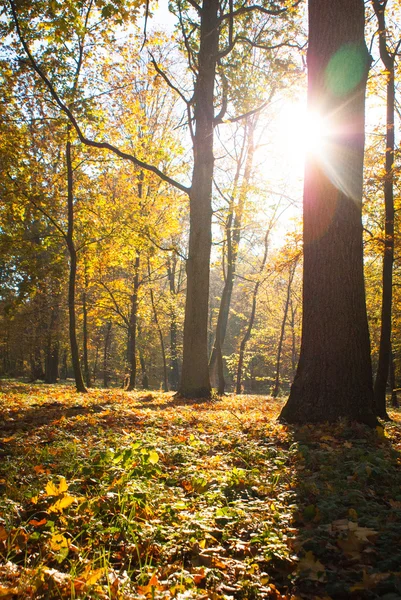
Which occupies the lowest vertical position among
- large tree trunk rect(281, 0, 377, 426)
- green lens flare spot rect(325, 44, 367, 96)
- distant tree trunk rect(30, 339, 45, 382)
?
distant tree trunk rect(30, 339, 45, 382)

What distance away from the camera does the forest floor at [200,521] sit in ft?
6.32

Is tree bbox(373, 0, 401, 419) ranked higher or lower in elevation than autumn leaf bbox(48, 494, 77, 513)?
higher

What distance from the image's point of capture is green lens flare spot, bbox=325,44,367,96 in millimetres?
5523

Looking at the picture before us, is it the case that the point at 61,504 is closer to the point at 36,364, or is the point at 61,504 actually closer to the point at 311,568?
the point at 311,568

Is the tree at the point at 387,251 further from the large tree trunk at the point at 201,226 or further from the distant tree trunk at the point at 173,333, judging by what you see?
the distant tree trunk at the point at 173,333

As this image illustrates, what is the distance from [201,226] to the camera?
35.1 feet

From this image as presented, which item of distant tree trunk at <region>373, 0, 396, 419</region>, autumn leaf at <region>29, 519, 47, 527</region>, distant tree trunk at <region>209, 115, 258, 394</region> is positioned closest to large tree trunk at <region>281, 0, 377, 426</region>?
autumn leaf at <region>29, 519, 47, 527</region>

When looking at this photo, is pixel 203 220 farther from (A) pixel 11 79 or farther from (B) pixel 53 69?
(A) pixel 11 79

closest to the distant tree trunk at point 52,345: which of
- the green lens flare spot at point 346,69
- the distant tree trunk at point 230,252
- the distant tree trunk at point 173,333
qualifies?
the distant tree trunk at point 173,333

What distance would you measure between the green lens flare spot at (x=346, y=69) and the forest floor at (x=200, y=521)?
4868mm

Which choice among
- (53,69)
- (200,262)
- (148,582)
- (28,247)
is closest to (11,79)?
(53,69)

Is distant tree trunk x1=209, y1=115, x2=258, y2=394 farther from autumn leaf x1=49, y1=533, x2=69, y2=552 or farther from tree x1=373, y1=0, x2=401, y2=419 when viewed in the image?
autumn leaf x1=49, y1=533, x2=69, y2=552

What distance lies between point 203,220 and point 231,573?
30.8 feet

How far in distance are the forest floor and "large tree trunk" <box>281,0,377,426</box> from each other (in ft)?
3.48
